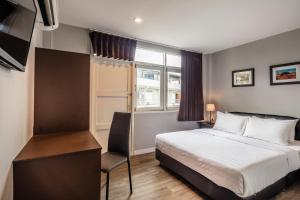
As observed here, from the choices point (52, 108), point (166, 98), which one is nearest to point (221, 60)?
point (166, 98)

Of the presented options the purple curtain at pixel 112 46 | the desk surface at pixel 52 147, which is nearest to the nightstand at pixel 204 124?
the purple curtain at pixel 112 46

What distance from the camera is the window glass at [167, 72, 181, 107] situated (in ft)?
13.7

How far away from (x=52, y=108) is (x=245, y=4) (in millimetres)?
2845

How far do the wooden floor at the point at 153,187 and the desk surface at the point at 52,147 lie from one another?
93 cm

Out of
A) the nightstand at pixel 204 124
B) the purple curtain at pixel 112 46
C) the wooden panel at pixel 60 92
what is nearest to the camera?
the wooden panel at pixel 60 92

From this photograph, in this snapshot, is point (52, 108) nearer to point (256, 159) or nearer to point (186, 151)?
point (186, 151)

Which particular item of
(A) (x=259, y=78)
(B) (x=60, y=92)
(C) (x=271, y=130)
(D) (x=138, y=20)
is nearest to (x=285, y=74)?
(A) (x=259, y=78)

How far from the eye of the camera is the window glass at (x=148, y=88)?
3.72 metres

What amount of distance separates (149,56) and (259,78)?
244 cm


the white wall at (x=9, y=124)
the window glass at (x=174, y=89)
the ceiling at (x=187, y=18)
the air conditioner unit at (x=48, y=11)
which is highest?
the ceiling at (x=187, y=18)

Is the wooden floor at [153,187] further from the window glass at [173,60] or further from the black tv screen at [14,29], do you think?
the window glass at [173,60]

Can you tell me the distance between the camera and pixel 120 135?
2.24 meters

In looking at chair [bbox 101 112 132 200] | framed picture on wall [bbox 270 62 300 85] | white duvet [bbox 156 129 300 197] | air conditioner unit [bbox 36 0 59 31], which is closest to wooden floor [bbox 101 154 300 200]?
chair [bbox 101 112 132 200]

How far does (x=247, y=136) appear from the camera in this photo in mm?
3025
